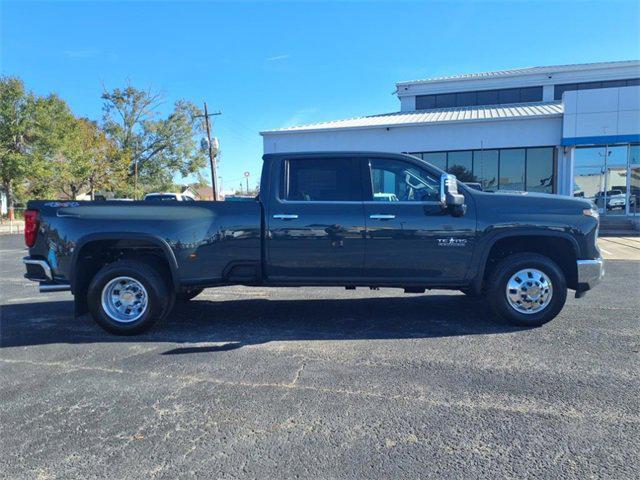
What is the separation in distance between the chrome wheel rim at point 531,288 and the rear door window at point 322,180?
1.96 m

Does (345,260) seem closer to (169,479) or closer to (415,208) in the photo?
(415,208)

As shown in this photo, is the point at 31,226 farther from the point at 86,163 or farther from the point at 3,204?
the point at 3,204

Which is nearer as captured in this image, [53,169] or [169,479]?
[169,479]

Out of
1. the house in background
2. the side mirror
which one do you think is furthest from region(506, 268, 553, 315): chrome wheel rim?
the house in background

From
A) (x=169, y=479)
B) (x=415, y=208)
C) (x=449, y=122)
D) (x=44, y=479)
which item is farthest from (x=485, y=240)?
(x=449, y=122)

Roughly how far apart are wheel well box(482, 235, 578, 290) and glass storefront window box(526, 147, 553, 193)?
17.8 metres

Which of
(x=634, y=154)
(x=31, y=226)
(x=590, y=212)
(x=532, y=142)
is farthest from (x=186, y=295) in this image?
(x=634, y=154)

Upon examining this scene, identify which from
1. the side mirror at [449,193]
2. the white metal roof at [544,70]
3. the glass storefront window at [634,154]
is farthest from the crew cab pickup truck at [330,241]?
the white metal roof at [544,70]

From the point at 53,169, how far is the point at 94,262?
1250 inches

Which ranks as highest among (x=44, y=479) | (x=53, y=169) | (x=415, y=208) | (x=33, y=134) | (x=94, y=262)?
(x=33, y=134)

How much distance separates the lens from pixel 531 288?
17.1 feet

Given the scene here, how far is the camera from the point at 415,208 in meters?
5.16

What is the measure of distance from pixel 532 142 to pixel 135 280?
20.7 metres

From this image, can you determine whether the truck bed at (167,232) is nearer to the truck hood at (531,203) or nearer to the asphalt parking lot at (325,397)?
the asphalt parking lot at (325,397)
